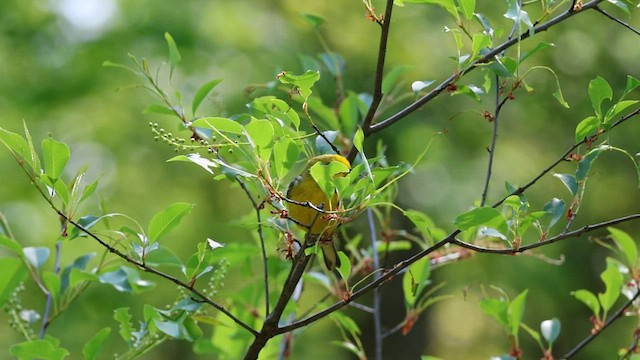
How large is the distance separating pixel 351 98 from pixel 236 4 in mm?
5561

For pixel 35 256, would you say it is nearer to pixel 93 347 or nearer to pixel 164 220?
pixel 93 347

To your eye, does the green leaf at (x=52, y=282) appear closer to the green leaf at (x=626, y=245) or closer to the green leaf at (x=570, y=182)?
the green leaf at (x=570, y=182)

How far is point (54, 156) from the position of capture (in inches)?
50.1

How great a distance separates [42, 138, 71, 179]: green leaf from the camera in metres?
1.27

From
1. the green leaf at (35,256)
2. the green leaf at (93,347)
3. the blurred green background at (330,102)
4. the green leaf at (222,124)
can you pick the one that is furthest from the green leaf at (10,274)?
the blurred green background at (330,102)

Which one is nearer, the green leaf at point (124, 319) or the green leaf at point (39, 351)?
the green leaf at point (39, 351)

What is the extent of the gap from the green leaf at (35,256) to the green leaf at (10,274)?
0.02 metres

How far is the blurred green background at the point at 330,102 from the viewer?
645 cm

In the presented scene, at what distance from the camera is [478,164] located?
21.8ft

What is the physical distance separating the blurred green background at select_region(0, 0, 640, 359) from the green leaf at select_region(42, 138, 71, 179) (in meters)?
4.95

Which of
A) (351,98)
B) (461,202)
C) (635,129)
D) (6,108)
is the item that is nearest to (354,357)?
(461,202)

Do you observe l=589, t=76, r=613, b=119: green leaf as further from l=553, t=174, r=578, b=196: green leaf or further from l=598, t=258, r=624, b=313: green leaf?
l=598, t=258, r=624, b=313: green leaf

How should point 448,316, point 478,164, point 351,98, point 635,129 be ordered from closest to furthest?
point 351,98, point 635,129, point 478,164, point 448,316

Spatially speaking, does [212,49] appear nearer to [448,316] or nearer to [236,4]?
[236,4]
